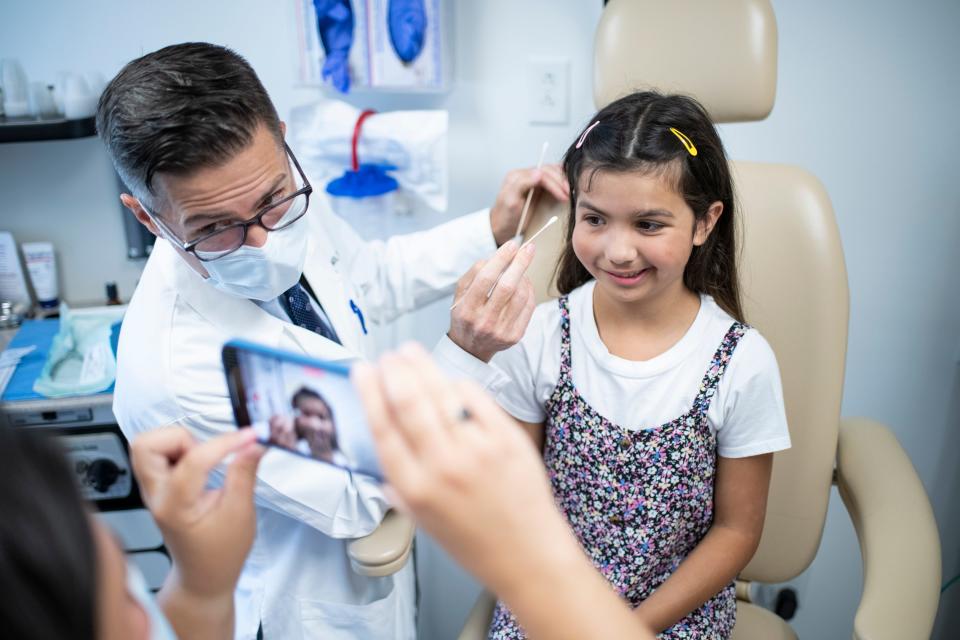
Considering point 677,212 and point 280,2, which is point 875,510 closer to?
point 677,212

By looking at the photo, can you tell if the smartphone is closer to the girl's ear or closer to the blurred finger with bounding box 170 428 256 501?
the blurred finger with bounding box 170 428 256 501

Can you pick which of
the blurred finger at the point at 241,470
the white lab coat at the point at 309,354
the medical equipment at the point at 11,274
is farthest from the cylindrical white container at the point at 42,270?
the blurred finger at the point at 241,470

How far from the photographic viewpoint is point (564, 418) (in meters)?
1.30

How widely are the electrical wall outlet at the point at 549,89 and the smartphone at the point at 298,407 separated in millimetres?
1187

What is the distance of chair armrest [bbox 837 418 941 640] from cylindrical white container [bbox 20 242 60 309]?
6.26ft

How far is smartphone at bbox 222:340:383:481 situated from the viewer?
2.31 feet

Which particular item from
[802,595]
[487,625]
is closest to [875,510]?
[487,625]

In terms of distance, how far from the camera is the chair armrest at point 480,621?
1.33 metres

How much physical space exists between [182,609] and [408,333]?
1.27 meters

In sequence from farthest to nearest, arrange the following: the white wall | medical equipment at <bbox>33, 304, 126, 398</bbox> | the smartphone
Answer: medical equipment at <bbox>33, 304, 126, 398</bbox> → the white wall → the smartphone

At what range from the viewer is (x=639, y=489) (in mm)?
1252

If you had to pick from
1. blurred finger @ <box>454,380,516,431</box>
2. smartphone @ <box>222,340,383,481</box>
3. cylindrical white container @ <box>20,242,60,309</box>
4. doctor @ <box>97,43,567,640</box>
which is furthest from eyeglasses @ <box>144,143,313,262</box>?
cylindrical white container @ <box>20,242,60,309</box>

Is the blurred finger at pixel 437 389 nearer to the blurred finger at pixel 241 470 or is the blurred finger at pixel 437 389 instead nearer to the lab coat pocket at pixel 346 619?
the blurred finger at pixel 241 470

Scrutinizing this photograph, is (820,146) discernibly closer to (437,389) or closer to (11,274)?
(437,389)
